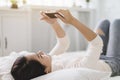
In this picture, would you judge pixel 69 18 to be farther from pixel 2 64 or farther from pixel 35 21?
pixel 35 21

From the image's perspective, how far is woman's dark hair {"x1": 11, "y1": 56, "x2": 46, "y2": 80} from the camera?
119 cm

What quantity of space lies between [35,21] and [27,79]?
67.3 inches

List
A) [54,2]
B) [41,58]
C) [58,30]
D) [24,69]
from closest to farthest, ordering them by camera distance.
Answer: [24,69] → [41,58] → [58,30] → [54,2]

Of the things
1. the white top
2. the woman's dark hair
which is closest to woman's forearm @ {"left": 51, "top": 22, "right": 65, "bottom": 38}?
the white top

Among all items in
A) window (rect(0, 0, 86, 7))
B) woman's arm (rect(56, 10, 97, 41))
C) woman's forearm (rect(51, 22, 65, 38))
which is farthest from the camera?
window (rect(0, 0, 86, 7))

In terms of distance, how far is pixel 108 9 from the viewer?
3.03 meters

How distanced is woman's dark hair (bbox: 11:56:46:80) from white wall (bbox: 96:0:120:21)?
6.34 ft

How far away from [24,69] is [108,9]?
82.5 inches

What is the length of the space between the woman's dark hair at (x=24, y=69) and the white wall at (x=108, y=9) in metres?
1.93

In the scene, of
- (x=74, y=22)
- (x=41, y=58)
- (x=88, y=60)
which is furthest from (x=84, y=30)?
(x=41, y=58)

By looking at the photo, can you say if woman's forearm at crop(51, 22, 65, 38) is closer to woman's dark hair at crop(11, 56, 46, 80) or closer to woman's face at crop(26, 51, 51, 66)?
woman's face at crop(26, 51, 51, 66)

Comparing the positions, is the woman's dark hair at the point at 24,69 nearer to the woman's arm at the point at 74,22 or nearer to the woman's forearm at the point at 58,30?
the woman's arm at the point at 74,22

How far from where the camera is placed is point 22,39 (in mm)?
2477

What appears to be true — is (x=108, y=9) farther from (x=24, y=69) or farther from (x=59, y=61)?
(x=24, y=69)
